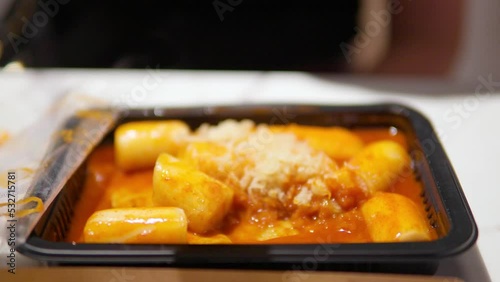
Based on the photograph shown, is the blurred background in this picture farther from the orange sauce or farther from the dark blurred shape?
the orange sauce

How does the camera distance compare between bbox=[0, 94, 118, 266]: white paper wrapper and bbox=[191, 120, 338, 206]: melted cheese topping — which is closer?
bbox=[0, 94, 118, 266]: white paper wrapper

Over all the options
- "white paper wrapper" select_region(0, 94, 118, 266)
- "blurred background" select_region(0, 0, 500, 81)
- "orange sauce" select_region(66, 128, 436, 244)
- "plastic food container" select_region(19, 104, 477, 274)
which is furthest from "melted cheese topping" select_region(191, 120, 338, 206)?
"blurred background" select_region(0, 0, 500, 81)

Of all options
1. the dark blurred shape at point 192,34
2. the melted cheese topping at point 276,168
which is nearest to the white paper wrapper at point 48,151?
the melted cheese topping at point 276,168

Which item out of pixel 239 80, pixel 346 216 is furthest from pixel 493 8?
pixel 346 216

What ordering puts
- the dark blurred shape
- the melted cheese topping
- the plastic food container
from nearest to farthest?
the plastic food container → the melted cheese topping → the dark blurred shape

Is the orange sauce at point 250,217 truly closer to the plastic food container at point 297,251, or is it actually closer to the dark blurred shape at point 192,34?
the plastic food container at point 297,251

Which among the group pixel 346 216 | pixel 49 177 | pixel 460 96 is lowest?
pixel 460 96

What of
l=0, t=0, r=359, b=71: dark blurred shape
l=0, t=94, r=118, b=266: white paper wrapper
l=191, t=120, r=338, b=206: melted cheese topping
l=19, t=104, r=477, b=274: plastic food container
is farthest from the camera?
l=0, t=0, r=359, b=71: dark blurred shape

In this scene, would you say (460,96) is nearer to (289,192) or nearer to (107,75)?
(289,192)

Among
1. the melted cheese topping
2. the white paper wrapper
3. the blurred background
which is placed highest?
the white paper wrapper
